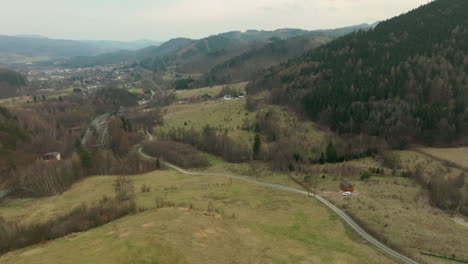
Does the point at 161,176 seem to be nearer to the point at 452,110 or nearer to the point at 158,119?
the point at 158,119

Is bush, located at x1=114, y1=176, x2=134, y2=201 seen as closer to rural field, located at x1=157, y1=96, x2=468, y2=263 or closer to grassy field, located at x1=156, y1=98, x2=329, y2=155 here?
rural field, located at x1=157, y1=96, x2=468, y2=263

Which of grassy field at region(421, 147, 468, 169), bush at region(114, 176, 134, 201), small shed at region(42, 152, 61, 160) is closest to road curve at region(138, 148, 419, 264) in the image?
bush at region(114, 176, 134, 201)

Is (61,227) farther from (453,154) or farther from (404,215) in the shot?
(453,154)

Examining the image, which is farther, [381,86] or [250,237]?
[381,86]

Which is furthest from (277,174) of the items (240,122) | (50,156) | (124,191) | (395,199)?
(50,156)

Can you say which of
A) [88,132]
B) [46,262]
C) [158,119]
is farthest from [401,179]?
[88,132]

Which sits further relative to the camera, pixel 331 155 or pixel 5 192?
pixel 331 155
